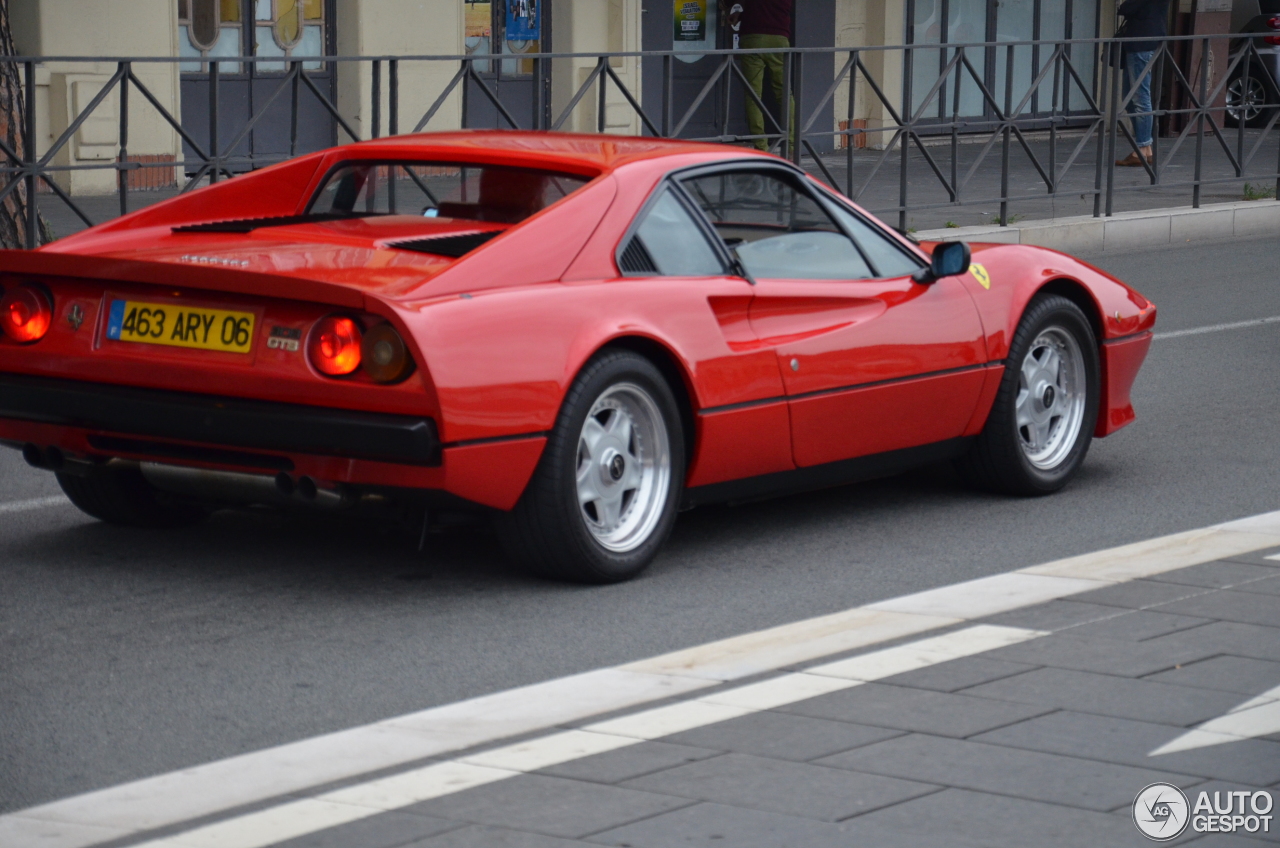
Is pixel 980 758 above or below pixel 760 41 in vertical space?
below

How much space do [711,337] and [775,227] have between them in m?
0.66

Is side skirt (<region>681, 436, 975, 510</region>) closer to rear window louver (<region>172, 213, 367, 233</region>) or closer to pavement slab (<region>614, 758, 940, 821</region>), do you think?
rear window louver (<region>172, 213, 367, 233</region>)

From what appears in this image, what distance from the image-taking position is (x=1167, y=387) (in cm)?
952

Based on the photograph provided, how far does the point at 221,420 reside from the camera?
5262 mm

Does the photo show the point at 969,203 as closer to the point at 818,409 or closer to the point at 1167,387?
the point at 1167,387

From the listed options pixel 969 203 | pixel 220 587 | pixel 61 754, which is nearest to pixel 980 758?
pixel 61 754

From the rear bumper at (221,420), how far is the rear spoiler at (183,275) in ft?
0.94

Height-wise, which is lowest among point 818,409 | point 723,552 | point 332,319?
point 723,552

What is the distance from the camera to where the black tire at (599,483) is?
5.40 m

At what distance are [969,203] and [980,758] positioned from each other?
37.7ft

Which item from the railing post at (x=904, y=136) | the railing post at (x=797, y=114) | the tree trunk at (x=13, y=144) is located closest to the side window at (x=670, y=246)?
the tree trunk at (x=13, y=144)

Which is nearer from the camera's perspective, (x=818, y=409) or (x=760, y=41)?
(x=818, y=409)

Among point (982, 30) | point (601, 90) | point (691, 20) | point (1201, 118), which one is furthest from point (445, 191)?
point (982, 30)

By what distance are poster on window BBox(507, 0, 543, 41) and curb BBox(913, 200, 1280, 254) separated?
834cm
